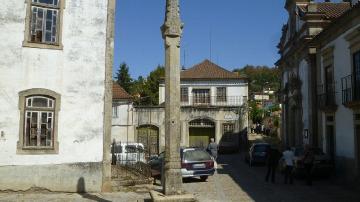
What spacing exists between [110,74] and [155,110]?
941 inches

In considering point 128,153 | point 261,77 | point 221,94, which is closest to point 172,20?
point 128,153

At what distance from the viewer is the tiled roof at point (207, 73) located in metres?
45.5

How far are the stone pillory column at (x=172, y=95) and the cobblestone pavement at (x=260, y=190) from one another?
13.1ft

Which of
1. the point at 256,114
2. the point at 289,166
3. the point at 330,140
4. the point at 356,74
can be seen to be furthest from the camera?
the point at 256,114

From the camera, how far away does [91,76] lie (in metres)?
15.7

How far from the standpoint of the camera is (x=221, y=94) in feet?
149

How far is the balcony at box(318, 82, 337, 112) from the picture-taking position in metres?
21.7

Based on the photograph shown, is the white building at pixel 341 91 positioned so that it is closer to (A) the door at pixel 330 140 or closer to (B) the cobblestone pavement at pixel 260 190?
(A) the door at pixel 330 140

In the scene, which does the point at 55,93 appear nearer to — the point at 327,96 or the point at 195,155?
the point at 195,155

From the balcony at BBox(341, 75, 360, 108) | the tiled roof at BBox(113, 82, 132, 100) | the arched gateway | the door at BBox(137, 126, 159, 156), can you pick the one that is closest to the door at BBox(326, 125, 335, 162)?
the balcony at BBox(341, 75, 360, 108)

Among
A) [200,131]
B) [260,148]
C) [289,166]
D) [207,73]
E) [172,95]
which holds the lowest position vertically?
[289,166]

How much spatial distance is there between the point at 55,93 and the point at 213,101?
101ft

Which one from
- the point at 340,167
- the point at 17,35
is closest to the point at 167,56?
the point at 17,35

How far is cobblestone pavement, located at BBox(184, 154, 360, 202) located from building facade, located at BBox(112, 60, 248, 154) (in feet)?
56.8
